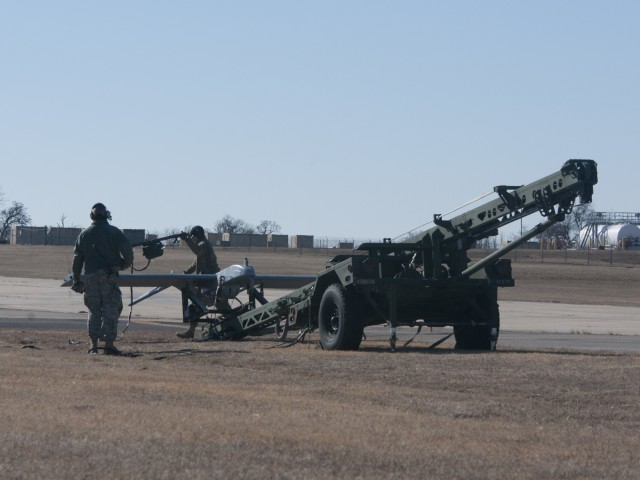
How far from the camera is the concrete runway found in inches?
773

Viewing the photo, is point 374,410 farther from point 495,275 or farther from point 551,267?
point 551,267

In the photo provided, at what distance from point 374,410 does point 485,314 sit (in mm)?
6974

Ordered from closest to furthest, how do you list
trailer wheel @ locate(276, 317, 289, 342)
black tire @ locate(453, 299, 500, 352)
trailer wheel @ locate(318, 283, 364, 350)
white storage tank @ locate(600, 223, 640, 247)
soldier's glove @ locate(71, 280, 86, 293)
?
1. soldier's glove @ locate(71, 280, 86, 293)
2. trailer wheel @ locate(318, 283, 364, 350)
3. black tire @ locate(453, 299, 500, 352)
4. trailer wheel @ locate(276, 317, 289, 342)
5. white storage tank @ locate(600, 223, 640, 247)

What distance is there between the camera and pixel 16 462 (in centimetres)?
658

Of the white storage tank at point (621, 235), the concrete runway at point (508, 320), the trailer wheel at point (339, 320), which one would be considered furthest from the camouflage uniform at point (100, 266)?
the white storage tank at point (621, 235)

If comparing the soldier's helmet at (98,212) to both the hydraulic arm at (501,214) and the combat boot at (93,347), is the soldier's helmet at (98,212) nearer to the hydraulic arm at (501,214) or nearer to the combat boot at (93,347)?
the combat boot at (93,347)

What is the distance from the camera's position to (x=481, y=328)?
52.4 feet

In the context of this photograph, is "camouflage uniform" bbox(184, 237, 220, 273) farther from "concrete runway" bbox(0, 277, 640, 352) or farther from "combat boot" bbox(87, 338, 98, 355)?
"combat boot" bbox(87, 338, 98, 355)

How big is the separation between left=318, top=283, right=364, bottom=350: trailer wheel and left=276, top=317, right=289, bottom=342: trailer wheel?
1.23 m

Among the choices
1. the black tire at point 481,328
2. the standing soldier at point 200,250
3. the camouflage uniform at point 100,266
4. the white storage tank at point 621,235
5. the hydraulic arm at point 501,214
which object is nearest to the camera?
the hydraulic arm at point 501,214

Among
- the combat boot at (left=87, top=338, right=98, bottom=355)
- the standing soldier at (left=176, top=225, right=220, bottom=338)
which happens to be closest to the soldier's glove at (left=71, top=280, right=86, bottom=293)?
the combat boot at (left=87, top=338, right=98, bottom=355)

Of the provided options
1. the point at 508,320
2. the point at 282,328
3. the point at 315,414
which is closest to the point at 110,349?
the point at 282,328

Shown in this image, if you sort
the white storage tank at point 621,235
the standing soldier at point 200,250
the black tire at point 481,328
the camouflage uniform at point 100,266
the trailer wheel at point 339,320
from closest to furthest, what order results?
the camouflage uniform at point 100,266
the trailer wheel at point 339,320
the black tire at point 481,328
the standing soldier at point 200,250
the white storage tank at point 621,235

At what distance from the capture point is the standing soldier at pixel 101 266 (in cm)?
1455
